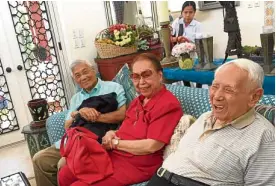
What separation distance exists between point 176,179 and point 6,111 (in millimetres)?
2692

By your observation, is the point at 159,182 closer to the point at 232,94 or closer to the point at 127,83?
the point at 232,94

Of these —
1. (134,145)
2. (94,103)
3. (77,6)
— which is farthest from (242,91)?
(77,6)

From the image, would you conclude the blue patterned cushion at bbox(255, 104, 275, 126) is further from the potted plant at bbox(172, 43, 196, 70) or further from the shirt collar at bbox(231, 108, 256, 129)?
the potted plant at bbox(172, 43, 196, 70)

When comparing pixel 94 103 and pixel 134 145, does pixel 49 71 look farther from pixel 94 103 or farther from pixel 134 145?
pixel 134 145

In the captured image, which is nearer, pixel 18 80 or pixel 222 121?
pixel 222 121

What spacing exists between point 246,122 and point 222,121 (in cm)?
10

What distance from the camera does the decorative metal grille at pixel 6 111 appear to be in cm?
323

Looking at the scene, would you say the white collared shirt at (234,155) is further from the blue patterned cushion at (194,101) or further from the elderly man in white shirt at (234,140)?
the blue patterned cushion at (194,101)

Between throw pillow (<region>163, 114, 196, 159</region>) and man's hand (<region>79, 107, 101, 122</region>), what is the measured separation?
565 millimetres

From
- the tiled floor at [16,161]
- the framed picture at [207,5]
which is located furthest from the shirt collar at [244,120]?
the framed picture at [207,5]

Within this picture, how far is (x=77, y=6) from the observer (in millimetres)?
3160

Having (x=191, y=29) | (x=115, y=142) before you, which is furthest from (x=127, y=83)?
(x=191, y=29)

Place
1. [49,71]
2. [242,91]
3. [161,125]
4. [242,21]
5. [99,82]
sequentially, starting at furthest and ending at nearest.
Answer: [242,21] → [49,71] → [99,82] → [161,125] → [242,91]

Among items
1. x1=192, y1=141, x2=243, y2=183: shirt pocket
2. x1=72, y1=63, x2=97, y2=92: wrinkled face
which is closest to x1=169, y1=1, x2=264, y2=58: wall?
x1=72, y1=63, x2=97, y2=92: wrinkled face
